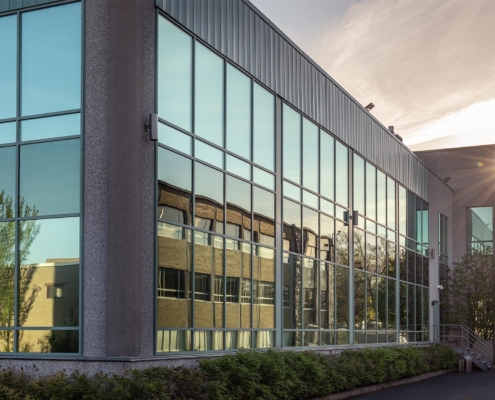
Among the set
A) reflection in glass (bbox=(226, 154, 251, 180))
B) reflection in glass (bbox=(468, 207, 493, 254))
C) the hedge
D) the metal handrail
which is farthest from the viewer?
reflection in glass (bbox=(468, 207, 493, 254))

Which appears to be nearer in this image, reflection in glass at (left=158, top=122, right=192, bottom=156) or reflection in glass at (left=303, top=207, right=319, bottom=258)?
reflection in glass at (left=158, top=122, right=192, bottom=156)

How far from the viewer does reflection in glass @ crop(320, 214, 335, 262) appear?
24.8 m

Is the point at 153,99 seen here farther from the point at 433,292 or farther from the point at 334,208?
the point at 433,292

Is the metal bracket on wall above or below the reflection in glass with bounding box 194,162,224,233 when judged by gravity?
above

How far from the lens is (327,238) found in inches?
995

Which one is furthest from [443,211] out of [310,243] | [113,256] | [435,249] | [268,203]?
[113,256]

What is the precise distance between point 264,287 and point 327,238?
5.76 metres

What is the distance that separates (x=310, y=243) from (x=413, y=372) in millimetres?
7462

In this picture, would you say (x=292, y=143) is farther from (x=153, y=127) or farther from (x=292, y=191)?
(x=153, y=127)

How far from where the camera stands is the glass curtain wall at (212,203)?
15.7 metres

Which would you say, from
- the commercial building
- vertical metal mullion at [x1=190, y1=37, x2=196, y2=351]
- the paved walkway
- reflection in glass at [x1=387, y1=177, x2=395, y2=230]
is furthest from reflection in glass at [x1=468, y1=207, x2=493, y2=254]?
vertical metal mullion at [x1=190, y1=37, x2=196, y2=351]

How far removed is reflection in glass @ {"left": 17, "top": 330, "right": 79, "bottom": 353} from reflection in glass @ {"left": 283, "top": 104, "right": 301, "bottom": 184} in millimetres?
9176

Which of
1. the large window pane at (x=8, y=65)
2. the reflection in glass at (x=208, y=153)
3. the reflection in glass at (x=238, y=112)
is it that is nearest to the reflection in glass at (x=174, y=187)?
the reflection in glass at (x=208, y=153)

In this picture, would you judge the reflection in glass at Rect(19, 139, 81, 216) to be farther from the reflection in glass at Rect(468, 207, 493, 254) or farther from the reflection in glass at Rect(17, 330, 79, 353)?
the reflection in glass at Rect(468, 207, 493, 254)
